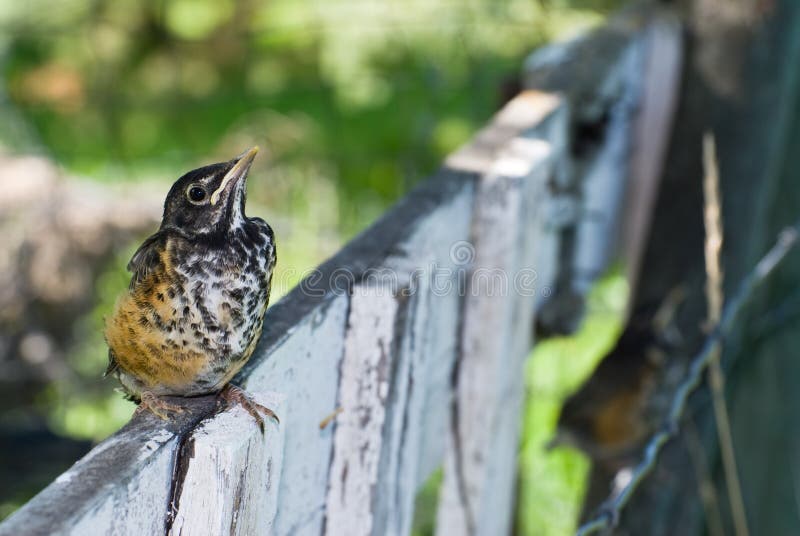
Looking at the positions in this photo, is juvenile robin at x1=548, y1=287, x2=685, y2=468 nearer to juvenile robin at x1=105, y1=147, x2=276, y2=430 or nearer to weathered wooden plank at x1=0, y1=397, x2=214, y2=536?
juvenile robin at x1=105, y1=147, x2=276, y2=430

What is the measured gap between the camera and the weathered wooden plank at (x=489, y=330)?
2314mm

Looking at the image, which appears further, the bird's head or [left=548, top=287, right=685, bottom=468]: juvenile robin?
[left=548, top=287, right=685, bottom=468]: juvenile robin

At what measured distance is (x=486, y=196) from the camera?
233 cm

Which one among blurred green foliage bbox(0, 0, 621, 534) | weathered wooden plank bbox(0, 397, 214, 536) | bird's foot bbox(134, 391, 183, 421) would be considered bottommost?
blurred green foliage bbox(0, 0, 621, 534)

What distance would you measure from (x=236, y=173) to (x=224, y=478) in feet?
3.38

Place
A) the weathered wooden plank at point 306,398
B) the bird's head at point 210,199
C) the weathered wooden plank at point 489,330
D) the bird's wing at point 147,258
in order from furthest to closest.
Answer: the weathered wooden plank at point 489,330, the bird's head at point 210,199, the bird's wing at point 147,258, the weathered wooden plank at point 306,398

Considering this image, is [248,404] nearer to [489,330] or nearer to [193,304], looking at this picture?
[193,304]

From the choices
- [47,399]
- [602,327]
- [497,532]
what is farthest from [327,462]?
[47,399]

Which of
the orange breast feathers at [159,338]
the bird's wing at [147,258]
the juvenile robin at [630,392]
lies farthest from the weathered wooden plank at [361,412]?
the juvenile robin at [630,392]

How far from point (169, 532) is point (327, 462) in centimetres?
57

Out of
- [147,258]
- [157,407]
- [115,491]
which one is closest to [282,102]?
[147,258]

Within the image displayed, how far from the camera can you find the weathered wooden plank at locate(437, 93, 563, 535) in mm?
2314

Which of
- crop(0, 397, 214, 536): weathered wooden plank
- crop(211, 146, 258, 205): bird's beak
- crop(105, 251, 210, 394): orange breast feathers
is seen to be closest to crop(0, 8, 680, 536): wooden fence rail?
crop(0, 397, 214, 536): weathered wooden plank

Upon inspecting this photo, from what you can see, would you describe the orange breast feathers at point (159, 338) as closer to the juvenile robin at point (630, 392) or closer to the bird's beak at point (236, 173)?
the bird's beak at point (236, 173)
